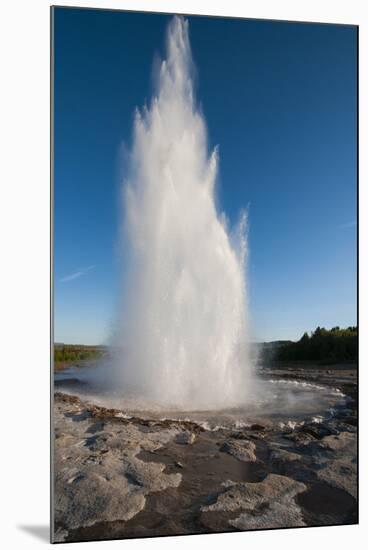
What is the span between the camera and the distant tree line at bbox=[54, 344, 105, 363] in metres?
3.55

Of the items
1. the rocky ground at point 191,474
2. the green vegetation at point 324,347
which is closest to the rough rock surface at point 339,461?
the rocky ground at point 191,474

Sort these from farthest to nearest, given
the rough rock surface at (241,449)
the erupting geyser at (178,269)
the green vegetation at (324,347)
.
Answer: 1. the green vegetation at (324,347)
2. the erupting geyser at (178,269)
3. the rough rock surface at (241,449)

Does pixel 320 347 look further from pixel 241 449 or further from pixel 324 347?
pixel 241 449

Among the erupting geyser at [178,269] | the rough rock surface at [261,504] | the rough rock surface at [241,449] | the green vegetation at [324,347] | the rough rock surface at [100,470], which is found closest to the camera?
the rough rock surface at [100,470]

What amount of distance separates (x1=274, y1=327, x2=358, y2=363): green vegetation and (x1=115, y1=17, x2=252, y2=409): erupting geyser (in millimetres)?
340

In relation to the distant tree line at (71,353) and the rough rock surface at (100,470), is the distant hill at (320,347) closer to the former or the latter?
the rough rock surface at (100,470)

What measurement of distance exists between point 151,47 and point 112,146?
0.78 meters

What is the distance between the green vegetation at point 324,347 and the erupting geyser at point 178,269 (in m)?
0.34

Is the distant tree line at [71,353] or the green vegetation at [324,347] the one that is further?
the green vegetation at [324,347]

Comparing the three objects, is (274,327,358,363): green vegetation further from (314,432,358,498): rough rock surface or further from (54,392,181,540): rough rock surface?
(54,392,181,540): rough rock surface

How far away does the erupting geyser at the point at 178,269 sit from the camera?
3773 millimetres

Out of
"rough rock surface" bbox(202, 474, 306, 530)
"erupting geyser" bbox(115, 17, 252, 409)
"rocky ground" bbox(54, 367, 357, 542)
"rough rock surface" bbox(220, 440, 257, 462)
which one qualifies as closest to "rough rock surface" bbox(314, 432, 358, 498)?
"rocky ground" bbox(54, 367, 357, 542)

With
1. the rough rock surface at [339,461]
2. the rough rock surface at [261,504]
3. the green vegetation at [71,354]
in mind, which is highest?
the green vegetation at [71,354]

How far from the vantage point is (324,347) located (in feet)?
13.0
